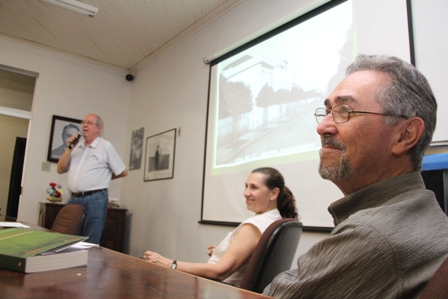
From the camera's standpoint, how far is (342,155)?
94 centimetres

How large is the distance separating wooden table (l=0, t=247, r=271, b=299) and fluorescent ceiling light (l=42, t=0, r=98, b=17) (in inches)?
136

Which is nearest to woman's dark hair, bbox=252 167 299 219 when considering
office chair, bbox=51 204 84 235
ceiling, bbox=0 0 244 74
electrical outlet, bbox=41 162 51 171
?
office chair, bbox=51 204 84 235

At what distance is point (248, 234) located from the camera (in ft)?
5.52

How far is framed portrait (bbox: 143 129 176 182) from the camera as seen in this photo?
4113 mm

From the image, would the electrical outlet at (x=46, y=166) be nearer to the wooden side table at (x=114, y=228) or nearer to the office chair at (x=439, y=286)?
the wooden side table at (x=114, y=228)

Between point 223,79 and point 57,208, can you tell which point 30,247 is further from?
point 57,208

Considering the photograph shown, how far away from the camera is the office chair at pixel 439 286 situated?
499 mm

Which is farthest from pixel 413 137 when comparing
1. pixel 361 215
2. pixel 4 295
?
pixel 4 295

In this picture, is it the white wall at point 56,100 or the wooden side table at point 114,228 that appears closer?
the wooden side table at point 114,228

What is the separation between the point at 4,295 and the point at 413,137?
93 cm

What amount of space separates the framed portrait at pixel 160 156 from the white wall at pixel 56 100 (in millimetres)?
856

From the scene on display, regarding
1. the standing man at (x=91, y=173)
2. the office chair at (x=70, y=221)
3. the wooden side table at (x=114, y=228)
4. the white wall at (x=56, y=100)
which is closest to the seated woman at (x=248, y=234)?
the office chair at (x=70, y=221)

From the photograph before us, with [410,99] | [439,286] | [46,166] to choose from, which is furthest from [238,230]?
[46,166]

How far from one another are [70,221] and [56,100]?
120 inches
